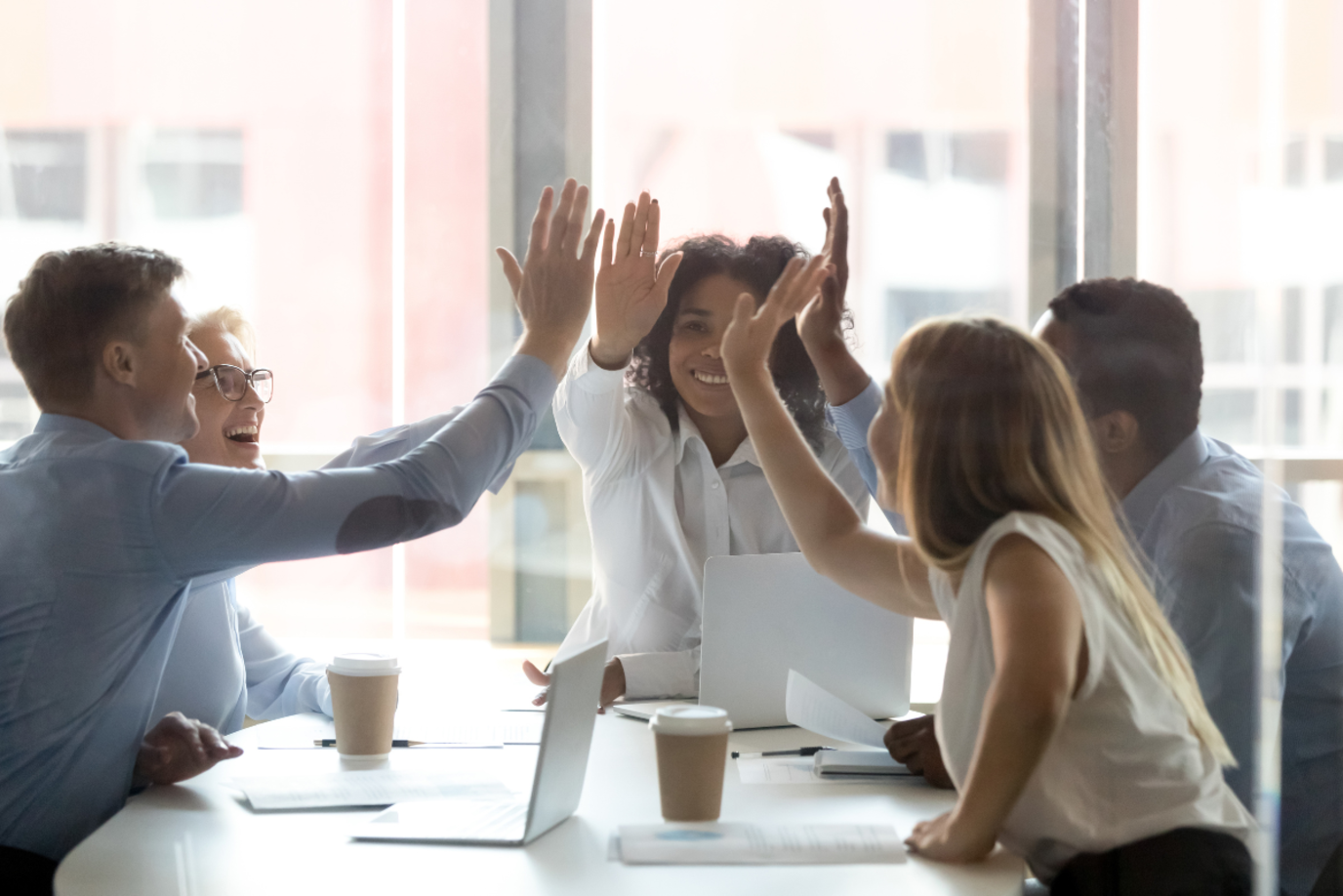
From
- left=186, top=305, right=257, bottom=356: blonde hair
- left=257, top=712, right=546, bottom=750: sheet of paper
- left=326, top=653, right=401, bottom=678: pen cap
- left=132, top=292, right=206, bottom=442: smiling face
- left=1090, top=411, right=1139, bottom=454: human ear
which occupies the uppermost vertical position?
left=186, top=305, right=257, bottom=356: blonde hair

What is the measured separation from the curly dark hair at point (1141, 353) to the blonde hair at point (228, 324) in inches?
45.3

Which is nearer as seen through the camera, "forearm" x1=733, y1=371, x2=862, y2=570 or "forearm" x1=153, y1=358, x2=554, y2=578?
"forearm" x1=153, y1=358, x2=554, y2=578

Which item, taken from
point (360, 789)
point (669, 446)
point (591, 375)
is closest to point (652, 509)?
point (669, 446)

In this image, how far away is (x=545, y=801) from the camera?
3.20 feet

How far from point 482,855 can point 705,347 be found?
98cm

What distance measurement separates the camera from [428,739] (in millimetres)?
1343

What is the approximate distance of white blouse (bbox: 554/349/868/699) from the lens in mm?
1639

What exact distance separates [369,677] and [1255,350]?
44.8 inches

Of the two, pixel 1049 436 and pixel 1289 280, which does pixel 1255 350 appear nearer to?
pixel 1289 280

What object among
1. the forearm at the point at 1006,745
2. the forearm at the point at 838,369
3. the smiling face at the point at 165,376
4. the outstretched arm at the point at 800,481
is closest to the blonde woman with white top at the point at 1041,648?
the forearm at the point at 1006,745

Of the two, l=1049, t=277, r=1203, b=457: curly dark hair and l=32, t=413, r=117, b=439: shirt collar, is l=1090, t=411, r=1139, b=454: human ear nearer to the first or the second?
l=1049, t=277, r=1203, b=457: curly dark hair

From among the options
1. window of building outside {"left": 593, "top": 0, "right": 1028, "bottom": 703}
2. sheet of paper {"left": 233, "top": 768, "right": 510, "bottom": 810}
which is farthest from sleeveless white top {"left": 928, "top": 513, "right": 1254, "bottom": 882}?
window of building outside {"left": 593, "top": 0, "right": 1028, "bottom": 703}

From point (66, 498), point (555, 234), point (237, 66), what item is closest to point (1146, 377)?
point (555, 234)

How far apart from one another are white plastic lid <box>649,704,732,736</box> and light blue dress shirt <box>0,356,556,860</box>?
39 centimetres
